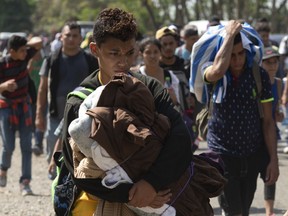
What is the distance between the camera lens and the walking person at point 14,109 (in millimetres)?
9133

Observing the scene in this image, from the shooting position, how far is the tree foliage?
1457 inches

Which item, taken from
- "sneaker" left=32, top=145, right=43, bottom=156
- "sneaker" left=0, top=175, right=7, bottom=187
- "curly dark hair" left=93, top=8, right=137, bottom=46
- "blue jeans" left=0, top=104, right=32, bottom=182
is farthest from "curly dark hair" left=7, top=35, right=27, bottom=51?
"curly dark hair" left=93, top=8, right=137, bottom=46

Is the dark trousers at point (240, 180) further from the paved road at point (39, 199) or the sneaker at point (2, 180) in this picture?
the sneaker at point (2, 180)

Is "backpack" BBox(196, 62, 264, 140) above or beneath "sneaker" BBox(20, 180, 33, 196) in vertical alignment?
above

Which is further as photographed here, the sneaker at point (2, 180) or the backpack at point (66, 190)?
the sneaker at point (2, 180)

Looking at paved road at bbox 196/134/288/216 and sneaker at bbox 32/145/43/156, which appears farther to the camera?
sneaker at bbox 32/145/43/156

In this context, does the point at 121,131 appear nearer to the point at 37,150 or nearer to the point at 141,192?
the point at 141,192

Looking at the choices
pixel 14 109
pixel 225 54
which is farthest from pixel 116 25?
pixel 14 109

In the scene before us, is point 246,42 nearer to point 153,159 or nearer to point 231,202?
point 231,202

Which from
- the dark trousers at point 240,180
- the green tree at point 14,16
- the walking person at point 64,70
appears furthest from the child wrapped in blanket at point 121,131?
the green tree at point 14,16

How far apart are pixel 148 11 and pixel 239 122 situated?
29.0 meters

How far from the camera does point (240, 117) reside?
5625 millimetres

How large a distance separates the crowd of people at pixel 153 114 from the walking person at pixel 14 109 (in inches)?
0.5

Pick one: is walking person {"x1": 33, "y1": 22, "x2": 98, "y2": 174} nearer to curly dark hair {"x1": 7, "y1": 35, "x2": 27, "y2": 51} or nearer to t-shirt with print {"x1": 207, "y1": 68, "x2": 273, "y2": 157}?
curly dark hair {"x1": 7, "y1": 35, "x2": 27, "y2": 51}
